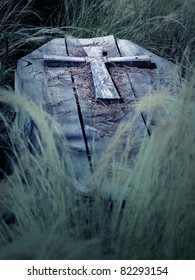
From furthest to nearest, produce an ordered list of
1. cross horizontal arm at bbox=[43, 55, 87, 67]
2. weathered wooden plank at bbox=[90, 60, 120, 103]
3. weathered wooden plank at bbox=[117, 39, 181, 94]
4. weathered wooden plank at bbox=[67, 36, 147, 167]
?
cross horizontal arm at bbox=[43, 55, 87, 67] < weathered wooden plank at bbox=[117, 39, 181, 94] < weathered wooden plank at bbox=[90, 60, 120, 103] < weathered wooden plank at bbox=[67, 36, 147, 167]

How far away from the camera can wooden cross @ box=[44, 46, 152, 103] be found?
304 cm

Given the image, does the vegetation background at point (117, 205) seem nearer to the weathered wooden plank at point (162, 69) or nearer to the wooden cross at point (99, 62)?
the weathered wooden plank at point (162, 69)

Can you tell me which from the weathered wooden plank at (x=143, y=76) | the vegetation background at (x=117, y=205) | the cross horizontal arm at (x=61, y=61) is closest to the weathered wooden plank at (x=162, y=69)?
the weathered wooden plank at (x=143, y=76)

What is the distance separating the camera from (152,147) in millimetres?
1848

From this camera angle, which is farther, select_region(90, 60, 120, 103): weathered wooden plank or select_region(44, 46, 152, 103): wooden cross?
select_region(44, 46, 152, 103): wooden cross

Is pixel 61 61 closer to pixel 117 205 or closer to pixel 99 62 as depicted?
pixel 99 62

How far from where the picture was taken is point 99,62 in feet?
10.9

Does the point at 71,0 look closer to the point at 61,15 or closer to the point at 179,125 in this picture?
the point at 61,15

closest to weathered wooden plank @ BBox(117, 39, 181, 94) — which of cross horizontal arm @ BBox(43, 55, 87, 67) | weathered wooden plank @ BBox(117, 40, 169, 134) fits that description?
weathered wooden plank @ BBox(117, 40, 169, 134)

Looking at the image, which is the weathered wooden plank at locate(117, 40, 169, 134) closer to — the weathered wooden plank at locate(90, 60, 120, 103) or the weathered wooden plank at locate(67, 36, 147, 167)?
the weathered wooden plank at locate(67, 36, 147, 167)

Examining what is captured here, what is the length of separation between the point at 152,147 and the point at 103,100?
107 centimetres

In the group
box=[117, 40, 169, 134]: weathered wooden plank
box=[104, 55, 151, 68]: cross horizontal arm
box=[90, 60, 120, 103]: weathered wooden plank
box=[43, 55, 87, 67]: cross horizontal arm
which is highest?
box=[43, 55, 87, 67]: cross horizontal arm

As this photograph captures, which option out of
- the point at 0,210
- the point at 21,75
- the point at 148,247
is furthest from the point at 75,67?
the point at 148,247

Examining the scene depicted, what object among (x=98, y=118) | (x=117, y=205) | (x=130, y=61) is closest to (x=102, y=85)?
(x=98, y=118)
